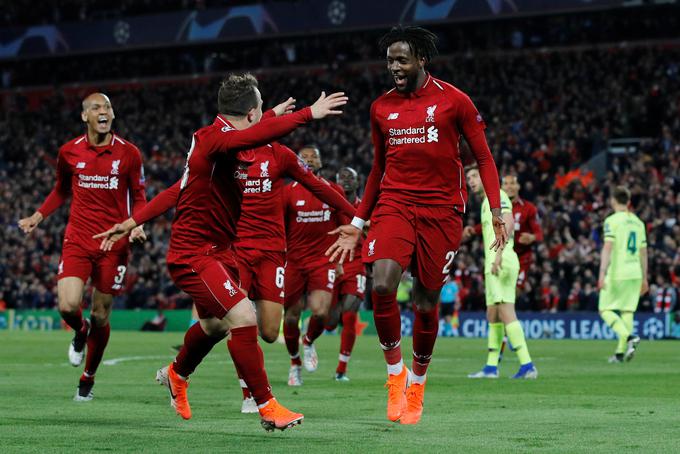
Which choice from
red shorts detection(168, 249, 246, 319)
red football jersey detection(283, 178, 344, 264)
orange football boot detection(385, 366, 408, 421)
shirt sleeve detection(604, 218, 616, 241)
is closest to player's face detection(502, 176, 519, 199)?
red football jersey detection(283, 178, 344, 264)

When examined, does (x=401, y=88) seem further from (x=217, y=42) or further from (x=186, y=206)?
(x=217, y=42)

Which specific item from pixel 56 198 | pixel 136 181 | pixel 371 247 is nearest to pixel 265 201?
pixel 136 181

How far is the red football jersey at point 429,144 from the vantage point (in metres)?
8.98

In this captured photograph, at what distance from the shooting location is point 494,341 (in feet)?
50.4

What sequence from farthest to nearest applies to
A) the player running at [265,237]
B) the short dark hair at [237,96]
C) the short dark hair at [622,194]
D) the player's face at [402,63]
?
the short dark hair at [622,194]
the player running at [265,237]
the player's face at [402,63]
the short dark hair at [237,96]

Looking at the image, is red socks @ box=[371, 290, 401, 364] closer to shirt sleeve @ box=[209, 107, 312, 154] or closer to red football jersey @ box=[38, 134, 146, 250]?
shirt sleeve @ box=[209, 107, 312, 154]

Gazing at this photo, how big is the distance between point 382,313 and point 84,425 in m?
2.28

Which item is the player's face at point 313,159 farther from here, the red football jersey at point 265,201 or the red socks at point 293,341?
the red socks at point 293,341

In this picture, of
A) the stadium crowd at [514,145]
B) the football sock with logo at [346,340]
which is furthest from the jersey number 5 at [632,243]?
the stadium crowd at [514,145]

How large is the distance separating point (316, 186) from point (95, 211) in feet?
9.68

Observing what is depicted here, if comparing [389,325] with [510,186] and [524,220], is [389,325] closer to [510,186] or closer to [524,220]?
[510,186]

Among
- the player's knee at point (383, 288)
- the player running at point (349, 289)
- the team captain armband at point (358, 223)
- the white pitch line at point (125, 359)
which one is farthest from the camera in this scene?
the white pitch line at point (125, 359)

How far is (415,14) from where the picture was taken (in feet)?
148

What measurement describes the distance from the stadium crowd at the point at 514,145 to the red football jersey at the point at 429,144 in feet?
66.1
